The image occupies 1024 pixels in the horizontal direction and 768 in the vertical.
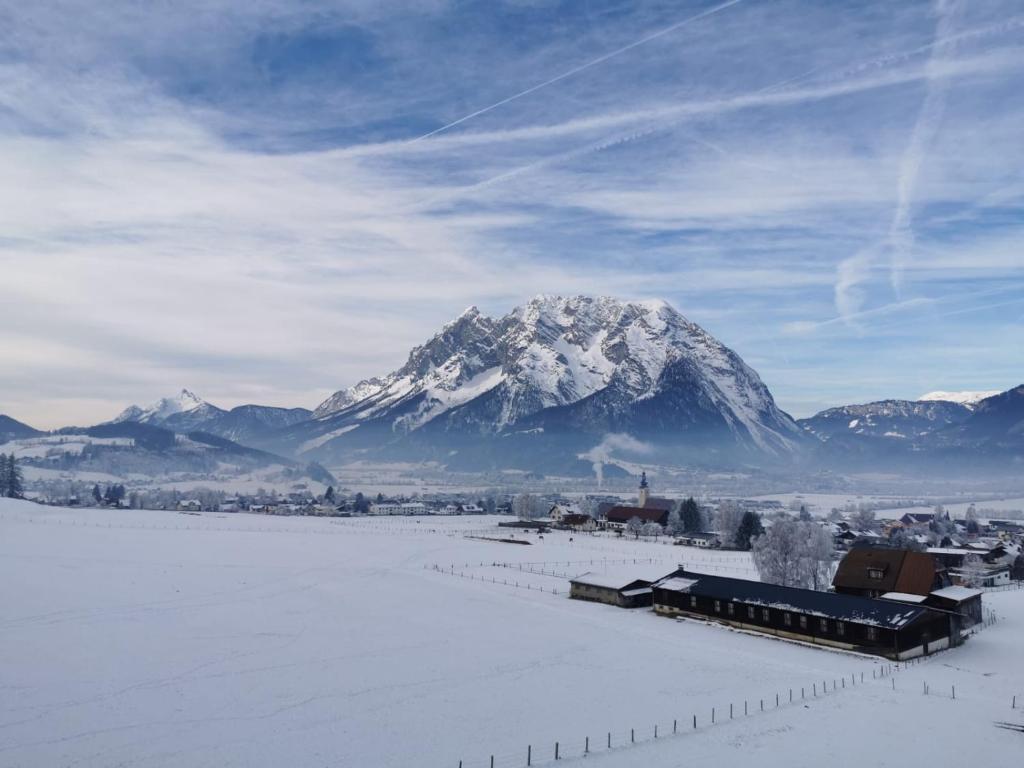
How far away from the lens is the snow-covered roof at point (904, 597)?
52125 millimetres

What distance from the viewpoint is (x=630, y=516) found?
13700 centimetres

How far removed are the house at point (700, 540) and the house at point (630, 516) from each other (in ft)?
56.0

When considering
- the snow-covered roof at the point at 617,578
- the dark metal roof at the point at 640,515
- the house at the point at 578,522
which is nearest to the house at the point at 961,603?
the snow-covered roof at the point at 617,578

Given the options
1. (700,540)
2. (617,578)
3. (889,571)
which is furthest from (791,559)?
(700,540)

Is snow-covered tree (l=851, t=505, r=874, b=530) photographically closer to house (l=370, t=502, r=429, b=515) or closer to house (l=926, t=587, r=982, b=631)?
house (l=370, t=502, r=429, b=515)

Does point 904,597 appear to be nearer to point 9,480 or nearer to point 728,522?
point 728,522

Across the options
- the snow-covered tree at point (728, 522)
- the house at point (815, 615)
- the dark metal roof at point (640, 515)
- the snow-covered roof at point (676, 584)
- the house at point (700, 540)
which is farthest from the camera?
the dark metal roof at point (640, 515)

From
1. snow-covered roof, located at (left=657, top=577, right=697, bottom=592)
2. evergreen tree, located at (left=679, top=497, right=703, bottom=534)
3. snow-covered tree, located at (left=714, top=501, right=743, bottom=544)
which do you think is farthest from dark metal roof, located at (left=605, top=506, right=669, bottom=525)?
snow-covered roof, located at (left=657, top=577, right=697, bottom=592)

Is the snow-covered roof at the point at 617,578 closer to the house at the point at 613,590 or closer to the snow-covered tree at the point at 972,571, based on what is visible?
the house at the point at 613,590

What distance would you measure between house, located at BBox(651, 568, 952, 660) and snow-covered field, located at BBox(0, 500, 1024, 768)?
1950 mm

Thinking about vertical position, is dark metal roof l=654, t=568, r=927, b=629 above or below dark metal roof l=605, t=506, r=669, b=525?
below

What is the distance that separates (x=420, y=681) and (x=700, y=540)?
3246 inches

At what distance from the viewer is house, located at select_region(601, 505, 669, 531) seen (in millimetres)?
135625

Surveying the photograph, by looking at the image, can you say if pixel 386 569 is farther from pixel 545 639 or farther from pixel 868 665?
pixel 868 665
